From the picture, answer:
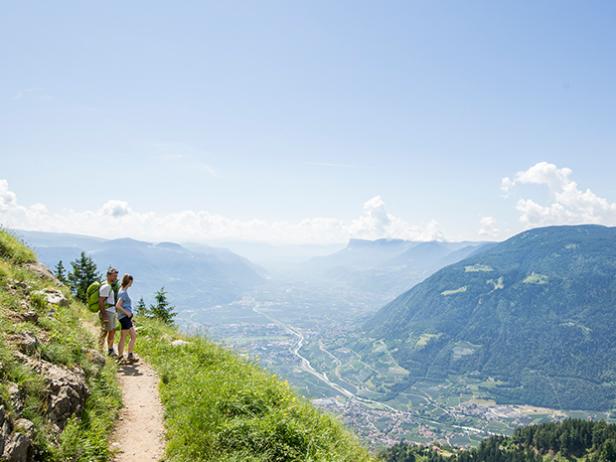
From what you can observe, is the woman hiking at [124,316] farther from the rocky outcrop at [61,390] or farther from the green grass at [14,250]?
the green grass at [14,250]

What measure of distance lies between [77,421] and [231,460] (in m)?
3.61

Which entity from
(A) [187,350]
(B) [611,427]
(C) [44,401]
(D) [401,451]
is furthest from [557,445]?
(C) [44,401]

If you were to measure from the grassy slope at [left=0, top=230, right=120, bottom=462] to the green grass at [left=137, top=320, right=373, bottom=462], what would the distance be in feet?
5.47

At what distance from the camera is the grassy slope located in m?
6.61

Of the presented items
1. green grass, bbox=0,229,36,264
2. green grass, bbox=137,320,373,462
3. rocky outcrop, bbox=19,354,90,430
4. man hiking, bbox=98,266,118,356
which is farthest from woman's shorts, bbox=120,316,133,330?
green grass, bbox=0,229,36,264

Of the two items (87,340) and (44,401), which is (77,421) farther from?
(87,340)

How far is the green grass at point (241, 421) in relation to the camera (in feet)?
26.0

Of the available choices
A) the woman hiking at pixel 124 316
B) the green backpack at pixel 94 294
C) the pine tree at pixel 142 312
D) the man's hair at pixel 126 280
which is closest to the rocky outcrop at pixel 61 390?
the woman hiking at pixel 124 316

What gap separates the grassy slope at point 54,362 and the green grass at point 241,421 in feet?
5.47

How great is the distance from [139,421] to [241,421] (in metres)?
3.26

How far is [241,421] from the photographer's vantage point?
28.2 ft

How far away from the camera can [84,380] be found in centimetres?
928

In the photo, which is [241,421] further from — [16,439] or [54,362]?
[54,362]

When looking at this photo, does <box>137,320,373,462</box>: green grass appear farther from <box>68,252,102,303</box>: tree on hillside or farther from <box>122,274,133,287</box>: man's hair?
<box>68,252,102,303</box>: tree on hillside
